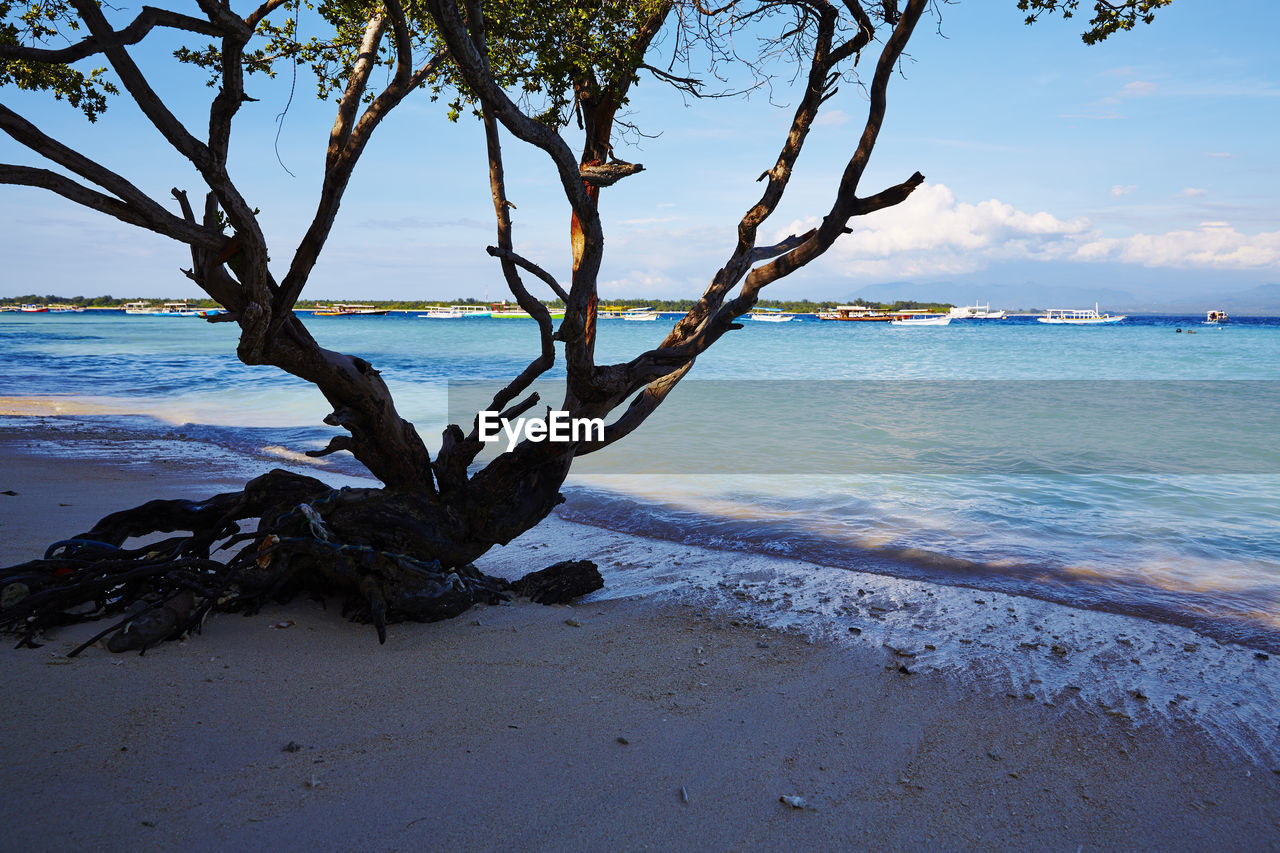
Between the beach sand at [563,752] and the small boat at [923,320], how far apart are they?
8600cm

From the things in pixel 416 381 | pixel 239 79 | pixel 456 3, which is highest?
pixel 456 3

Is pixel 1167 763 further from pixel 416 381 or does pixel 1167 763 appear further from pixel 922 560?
pixel 416 381

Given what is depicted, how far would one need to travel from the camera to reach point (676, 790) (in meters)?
2.97

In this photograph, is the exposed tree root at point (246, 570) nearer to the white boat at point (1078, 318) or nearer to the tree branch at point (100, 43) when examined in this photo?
the tree branch at point (100, 43)

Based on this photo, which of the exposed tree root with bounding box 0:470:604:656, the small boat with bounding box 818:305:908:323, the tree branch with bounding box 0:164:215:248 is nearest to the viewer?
the tree branch with bounding box 0:164:215:248

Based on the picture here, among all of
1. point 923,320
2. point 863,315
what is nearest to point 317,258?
point 923,320

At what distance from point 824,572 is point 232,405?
16.0m

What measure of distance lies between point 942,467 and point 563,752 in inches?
378

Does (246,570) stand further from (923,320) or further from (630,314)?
(630,314)

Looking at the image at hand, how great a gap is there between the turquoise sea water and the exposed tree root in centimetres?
341

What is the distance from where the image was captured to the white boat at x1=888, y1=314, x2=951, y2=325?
87.2 metres

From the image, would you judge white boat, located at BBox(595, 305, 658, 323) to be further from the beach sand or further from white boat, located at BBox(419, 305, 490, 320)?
the beach sand

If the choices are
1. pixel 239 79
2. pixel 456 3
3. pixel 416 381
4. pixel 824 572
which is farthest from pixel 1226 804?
pixel 416 381

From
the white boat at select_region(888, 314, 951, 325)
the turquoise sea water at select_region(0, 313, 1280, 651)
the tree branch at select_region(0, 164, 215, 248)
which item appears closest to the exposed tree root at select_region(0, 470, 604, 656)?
the tree branch at select_region(0, 164, 215, 248)
